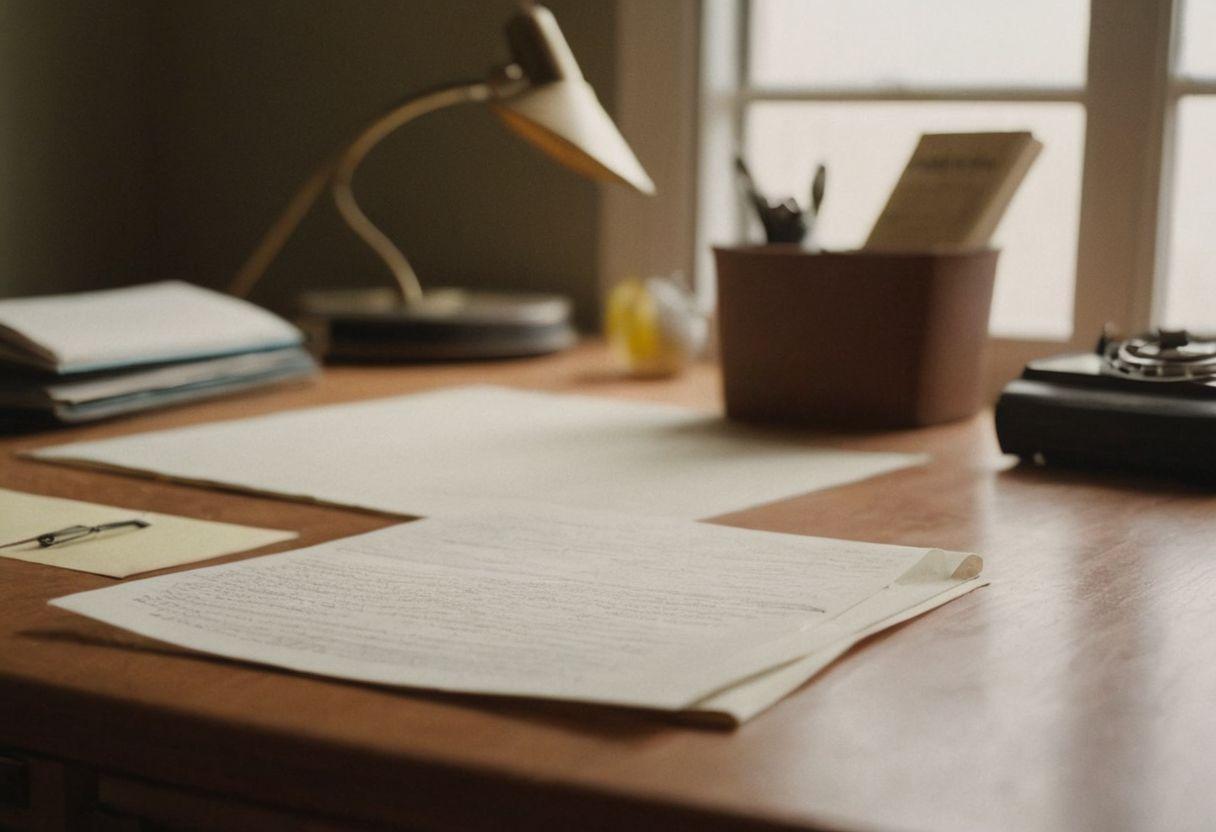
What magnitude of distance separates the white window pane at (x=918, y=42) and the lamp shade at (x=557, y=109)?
0.45 m

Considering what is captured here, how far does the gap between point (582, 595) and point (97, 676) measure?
23 cm

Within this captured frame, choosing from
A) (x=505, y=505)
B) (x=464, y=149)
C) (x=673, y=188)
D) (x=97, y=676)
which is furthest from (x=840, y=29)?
(x=97, y=676)

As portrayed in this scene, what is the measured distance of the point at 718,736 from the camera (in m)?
0.53

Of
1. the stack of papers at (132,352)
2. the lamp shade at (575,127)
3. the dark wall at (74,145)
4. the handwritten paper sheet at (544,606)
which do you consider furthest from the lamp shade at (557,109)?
the dark wall at (74,145)

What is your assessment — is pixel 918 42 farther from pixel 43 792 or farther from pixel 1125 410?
pixel 43 792

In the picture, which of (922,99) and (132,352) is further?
(922,99)

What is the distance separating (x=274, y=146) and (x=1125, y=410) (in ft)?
4.72

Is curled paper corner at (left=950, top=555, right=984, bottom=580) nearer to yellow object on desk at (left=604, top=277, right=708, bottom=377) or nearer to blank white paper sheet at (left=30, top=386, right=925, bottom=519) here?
blank white paper sheet at (left=30, top=386, right=925, bottom=519)

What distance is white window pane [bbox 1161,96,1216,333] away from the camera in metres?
1.51

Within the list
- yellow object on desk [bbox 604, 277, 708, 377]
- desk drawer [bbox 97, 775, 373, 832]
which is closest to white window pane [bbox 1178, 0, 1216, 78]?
yellow object on desk [bbox 604, 277, 708, 377]

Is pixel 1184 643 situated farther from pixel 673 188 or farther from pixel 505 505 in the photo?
pixel 673 188

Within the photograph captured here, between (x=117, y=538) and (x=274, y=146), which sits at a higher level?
(x=274, y=146)

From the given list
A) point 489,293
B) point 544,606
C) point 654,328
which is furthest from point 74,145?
point 544,606

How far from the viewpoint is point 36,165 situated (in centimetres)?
194
